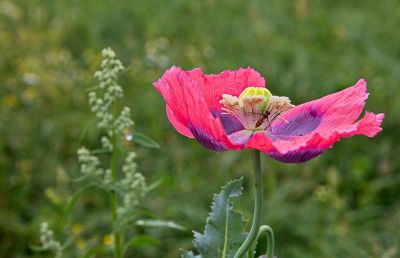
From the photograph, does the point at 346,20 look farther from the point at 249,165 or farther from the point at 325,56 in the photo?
the point at 249,165

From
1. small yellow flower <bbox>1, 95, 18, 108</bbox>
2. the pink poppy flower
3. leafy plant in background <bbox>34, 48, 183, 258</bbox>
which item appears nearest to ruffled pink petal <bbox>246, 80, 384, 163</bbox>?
the pink poppy flower

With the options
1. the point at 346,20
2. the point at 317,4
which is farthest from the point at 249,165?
the point at 317,4

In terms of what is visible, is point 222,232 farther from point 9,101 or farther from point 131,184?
point 9,101

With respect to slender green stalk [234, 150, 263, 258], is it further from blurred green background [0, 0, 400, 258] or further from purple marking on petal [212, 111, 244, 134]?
blurred green background [0, 0, 400, 258]

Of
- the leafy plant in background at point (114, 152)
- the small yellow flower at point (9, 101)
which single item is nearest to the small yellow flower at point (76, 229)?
the small yellow flower at point (9, 101)

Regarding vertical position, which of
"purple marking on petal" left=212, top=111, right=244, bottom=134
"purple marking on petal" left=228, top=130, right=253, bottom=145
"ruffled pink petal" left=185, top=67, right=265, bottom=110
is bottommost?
"purple marking on petal" left=228, top=130, right=253, bottom=145

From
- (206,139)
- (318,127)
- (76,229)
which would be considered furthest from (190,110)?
(76,229)

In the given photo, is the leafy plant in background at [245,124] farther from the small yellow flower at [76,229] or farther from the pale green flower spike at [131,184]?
the small yellow flower at [76,229]
